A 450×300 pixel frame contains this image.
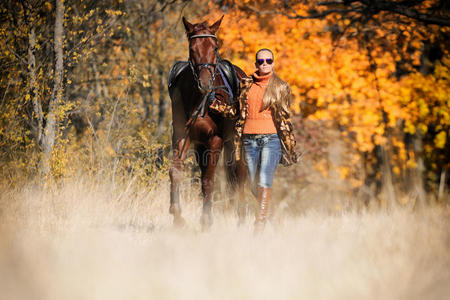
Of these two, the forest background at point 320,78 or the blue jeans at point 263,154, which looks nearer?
the blue jeans at point 263,154

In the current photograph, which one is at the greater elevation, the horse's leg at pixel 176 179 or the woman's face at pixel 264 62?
the woman's face at pixel 264 62

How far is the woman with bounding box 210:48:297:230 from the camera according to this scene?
5.46 meters

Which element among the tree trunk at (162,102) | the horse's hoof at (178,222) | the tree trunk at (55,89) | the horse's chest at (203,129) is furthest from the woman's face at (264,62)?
the tree trunk at (162,102)

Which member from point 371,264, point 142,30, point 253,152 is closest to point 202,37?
point 253,152

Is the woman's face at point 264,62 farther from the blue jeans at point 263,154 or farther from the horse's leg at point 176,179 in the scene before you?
the horse's leg at point 176,179

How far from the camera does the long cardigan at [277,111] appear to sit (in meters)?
5.48

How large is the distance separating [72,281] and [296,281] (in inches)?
66.7

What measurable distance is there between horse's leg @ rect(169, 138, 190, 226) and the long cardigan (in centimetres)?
84

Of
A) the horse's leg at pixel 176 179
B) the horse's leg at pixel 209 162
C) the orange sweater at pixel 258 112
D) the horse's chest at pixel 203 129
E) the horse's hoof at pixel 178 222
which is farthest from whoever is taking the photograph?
the horse's leg at pixel 209 162

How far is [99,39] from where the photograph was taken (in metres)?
10.2

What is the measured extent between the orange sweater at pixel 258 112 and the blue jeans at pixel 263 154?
0.08 meters

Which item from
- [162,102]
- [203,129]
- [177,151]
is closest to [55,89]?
[177,151]

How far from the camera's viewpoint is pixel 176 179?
624 cm

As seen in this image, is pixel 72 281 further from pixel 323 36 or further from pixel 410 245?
pixel 323 36
